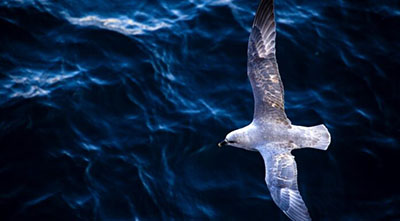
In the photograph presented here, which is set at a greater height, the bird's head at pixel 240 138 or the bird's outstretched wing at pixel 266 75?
the bird's outstretched wing at pixel 266 75

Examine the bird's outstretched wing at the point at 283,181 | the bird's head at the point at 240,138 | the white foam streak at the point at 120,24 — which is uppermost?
the white foam streak at the point at 120,24

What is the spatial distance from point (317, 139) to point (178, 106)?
2810mm

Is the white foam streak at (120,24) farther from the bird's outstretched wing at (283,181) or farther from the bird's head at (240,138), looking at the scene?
the bird's outstretched wing at (283,181)

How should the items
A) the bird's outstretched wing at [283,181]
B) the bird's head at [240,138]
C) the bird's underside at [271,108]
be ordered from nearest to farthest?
the bird's outstretched wing at [283,181]
the bird's underside at [271,108]
the bird's head at [240,138]

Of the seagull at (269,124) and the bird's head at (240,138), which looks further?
the bird's head at (240,138)

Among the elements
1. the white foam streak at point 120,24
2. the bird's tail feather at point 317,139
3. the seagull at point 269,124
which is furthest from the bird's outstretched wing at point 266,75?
the white foam streak at point 120,24

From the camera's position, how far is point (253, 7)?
418 inches

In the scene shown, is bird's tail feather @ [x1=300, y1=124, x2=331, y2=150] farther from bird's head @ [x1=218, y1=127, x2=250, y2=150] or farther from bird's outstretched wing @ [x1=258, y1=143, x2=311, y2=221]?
bird's head @ [x1=218, y1=127, x2=250, y2=150]

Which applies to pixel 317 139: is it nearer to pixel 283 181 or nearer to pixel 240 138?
pixel 283 181

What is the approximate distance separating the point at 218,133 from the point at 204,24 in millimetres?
3018

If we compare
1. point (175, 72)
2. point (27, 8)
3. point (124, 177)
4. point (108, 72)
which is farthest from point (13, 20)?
point (124, 177)

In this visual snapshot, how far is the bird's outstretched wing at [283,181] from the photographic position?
6.36 metres

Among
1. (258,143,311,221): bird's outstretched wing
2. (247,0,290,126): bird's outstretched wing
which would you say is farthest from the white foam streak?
(258,143,311,221): bird's outstretched wing

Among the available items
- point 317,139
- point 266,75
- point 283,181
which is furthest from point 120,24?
point 283,181
